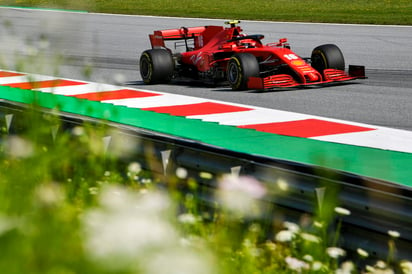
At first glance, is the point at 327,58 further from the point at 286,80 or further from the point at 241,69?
the point at 241,69

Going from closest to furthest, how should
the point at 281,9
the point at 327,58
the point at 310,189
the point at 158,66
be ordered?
the point at 310,189 → the point at 327,58 → the point at 158,66 → the point at 281,9

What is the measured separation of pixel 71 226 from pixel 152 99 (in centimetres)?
831

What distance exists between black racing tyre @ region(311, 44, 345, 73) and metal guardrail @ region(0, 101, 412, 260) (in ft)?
21.0

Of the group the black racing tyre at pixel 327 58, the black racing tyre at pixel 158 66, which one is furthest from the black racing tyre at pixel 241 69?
the black racing tyre at pixel 158 66

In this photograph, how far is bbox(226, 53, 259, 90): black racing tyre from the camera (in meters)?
10.1

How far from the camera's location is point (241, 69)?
1016cm

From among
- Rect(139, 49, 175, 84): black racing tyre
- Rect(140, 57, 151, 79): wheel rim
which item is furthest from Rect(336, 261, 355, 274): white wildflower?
Rect(140, 57, 151, 79): wheel rim

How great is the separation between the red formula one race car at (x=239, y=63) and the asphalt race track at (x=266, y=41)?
17 centimetres

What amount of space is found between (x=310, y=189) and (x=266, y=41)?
1562 centimetres

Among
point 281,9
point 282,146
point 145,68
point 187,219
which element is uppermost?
point 187,219

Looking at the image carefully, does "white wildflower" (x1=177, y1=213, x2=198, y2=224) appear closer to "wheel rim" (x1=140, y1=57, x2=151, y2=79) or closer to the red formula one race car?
the red formula one race car

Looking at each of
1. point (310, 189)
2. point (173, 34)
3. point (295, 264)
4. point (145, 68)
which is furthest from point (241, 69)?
point (295, 264)

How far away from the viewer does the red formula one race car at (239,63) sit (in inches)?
403

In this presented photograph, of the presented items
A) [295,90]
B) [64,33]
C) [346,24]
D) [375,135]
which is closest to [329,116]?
[375,135]
